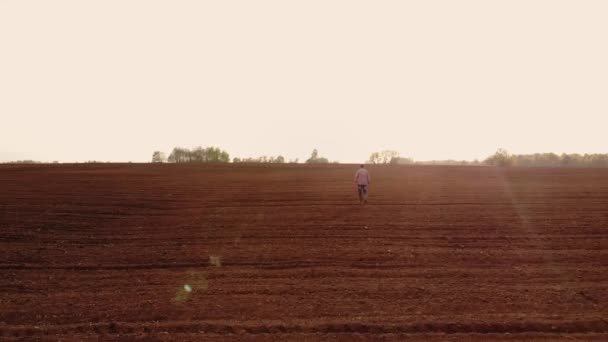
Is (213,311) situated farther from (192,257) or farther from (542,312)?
(542,312)

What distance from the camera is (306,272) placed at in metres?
10.7

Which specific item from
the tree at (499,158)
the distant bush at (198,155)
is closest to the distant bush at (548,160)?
the tree at (499,158)

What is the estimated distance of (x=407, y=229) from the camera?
1519 cm

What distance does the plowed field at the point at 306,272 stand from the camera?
770 centimetres

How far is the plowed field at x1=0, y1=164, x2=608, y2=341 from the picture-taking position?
7695 millimetres

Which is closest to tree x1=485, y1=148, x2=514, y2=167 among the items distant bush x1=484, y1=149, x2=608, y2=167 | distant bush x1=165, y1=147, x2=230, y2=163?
distant bush x1=484, y1=149, x2=608, y2=167

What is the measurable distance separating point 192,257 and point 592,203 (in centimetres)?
1585

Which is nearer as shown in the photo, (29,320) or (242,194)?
(29,320)

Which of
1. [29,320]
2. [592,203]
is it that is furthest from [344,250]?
[592,203]

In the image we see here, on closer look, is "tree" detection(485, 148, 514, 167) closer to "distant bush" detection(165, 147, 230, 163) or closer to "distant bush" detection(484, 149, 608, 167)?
"distant bush" detection(484, 149, 608, 167)

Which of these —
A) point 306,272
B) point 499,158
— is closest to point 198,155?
point 499,158

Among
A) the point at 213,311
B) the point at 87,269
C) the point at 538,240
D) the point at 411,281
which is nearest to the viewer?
the point at 213,311

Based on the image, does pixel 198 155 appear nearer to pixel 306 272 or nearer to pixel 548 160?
pixel 548 160

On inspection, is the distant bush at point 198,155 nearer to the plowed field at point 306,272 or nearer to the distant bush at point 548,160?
the distant bush at point 548,160
